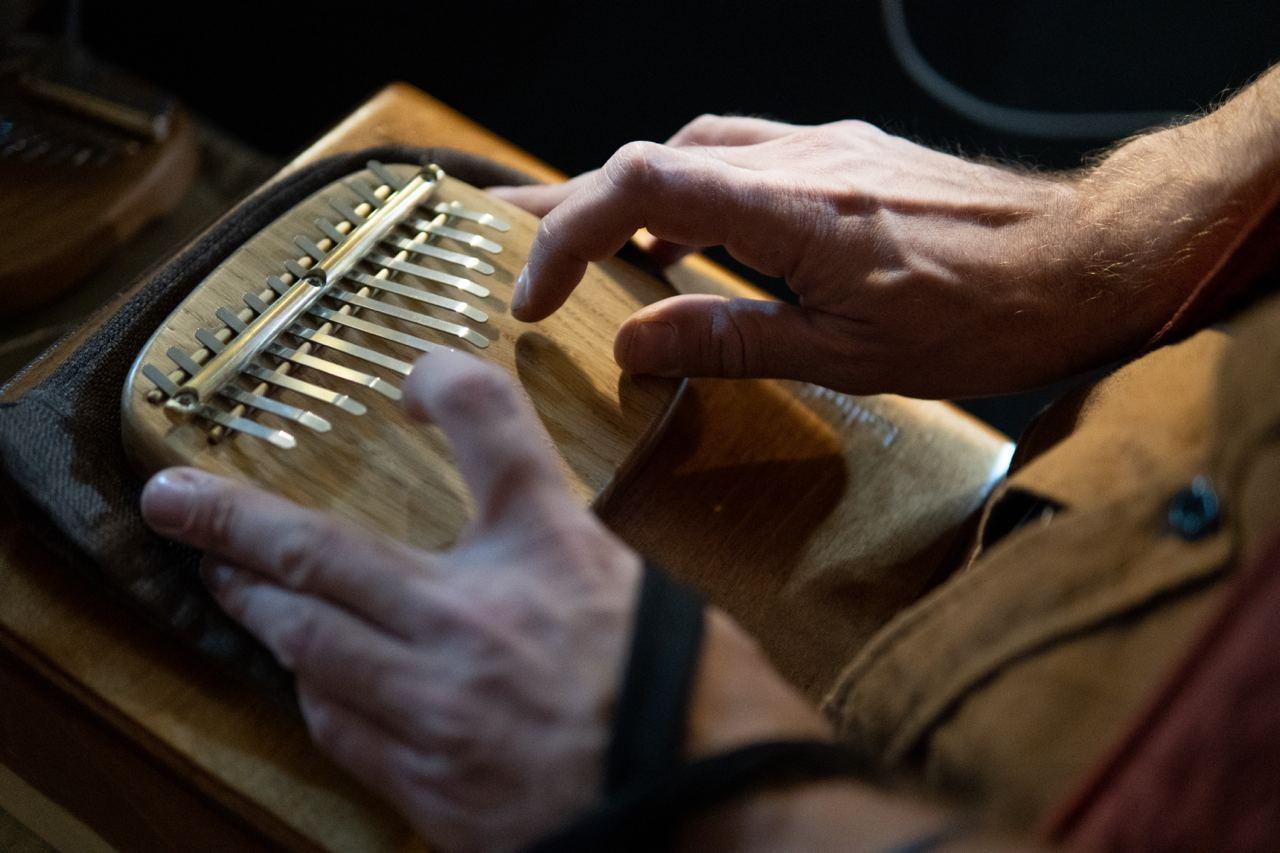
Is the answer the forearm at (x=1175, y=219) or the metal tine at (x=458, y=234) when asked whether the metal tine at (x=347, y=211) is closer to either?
the metal tine at (x=458, y=234)

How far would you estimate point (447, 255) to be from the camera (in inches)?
28.8

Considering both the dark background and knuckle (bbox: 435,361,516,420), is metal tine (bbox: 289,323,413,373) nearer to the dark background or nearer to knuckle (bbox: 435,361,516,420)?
knuckle (bbox: 435,361,516,420)

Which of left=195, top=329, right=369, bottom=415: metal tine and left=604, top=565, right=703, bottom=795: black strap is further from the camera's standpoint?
left=195, top=329, right=369, bottom=415: metal tine

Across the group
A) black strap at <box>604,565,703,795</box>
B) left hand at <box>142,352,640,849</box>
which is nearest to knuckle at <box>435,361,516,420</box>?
left hand at <box>142,352,640,849</box>

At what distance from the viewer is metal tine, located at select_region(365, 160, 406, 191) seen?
77cm

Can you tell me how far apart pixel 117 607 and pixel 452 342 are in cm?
26

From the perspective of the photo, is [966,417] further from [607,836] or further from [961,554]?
A: [607,836]

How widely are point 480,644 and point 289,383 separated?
245 millimetres

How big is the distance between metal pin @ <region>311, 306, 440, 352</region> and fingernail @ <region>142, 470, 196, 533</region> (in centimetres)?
15

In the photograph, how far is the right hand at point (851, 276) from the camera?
2.23 ft

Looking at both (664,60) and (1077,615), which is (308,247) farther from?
(664,60)

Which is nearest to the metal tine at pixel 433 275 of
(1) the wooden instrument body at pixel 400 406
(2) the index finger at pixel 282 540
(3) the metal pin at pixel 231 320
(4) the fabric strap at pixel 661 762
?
(1) the wooden instrument body at pixel 400 406

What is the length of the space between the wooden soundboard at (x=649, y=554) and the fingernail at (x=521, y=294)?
0.46 feet

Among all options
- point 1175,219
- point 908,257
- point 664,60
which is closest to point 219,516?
point 908,257
